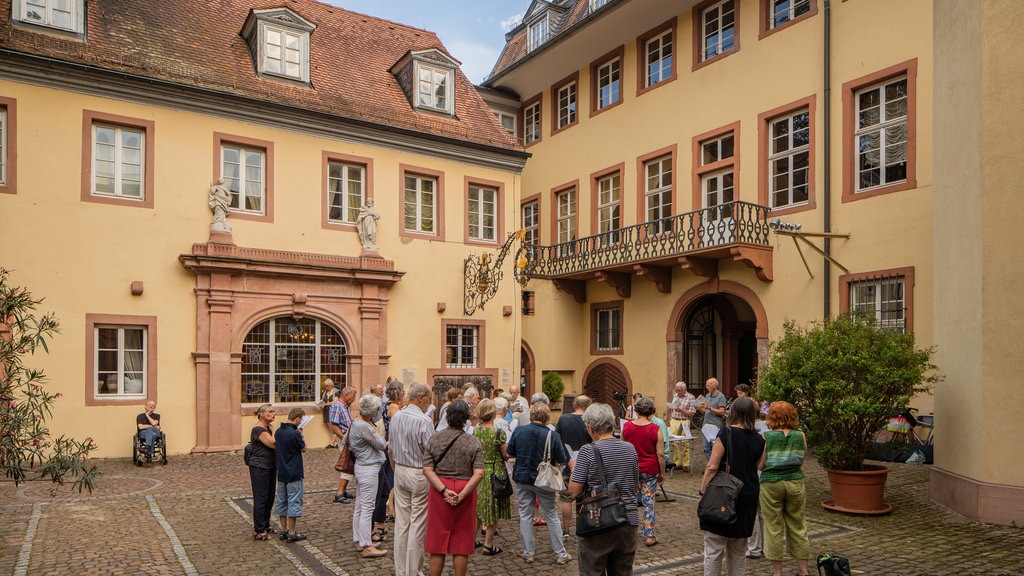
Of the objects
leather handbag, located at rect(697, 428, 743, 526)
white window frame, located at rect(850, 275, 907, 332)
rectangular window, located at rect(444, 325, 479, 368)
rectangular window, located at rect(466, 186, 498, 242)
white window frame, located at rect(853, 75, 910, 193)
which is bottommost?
leather handbag, located at rect(697, 428, 743, 526)

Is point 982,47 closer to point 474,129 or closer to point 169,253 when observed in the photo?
Result: point 474,129

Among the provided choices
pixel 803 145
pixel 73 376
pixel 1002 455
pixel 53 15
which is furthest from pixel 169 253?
pixel 1002 455

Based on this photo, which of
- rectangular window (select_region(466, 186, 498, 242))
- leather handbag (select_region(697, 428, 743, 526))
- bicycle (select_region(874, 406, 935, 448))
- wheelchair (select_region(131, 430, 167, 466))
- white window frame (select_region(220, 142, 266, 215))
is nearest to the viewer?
leather handbag (select_region(697, 428, 743, 526))

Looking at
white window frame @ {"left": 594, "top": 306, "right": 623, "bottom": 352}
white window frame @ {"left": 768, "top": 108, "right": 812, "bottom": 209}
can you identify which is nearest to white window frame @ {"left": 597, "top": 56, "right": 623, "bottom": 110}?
white window frame @ {"left": 768, "top": 108, "right": 812, "bottom": 209}

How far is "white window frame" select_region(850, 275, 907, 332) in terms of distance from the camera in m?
14.7

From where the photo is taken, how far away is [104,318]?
591 inches

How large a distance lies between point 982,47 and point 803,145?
7.52 metres

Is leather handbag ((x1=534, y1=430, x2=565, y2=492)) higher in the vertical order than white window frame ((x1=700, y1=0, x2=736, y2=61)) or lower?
lower

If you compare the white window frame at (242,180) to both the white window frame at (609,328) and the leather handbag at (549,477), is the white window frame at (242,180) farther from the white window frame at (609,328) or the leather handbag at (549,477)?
the leather handbag at (549,477)

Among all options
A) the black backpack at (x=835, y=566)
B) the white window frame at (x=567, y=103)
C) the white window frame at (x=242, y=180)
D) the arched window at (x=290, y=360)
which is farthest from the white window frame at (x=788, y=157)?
the black backpack at (x=835, y=566)

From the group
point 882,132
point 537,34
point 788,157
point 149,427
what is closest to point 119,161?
point 149,427

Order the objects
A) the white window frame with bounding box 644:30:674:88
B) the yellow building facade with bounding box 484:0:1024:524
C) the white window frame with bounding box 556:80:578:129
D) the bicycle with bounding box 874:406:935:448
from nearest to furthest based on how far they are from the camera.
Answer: the yellow building facade with bounding box 484:0:1024:524, the bicycle with bounding box 874:406:935:448, the white window frame with bounding box 644:30:674:88, the white window frame with bounding box 556:80:578:129

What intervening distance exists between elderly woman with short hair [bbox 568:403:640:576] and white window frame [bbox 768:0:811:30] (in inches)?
558

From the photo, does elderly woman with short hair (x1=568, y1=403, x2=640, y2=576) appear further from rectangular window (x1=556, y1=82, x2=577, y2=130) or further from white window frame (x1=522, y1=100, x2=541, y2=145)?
white window frame (x1=522, y1=100, x2=541, y2=145)
